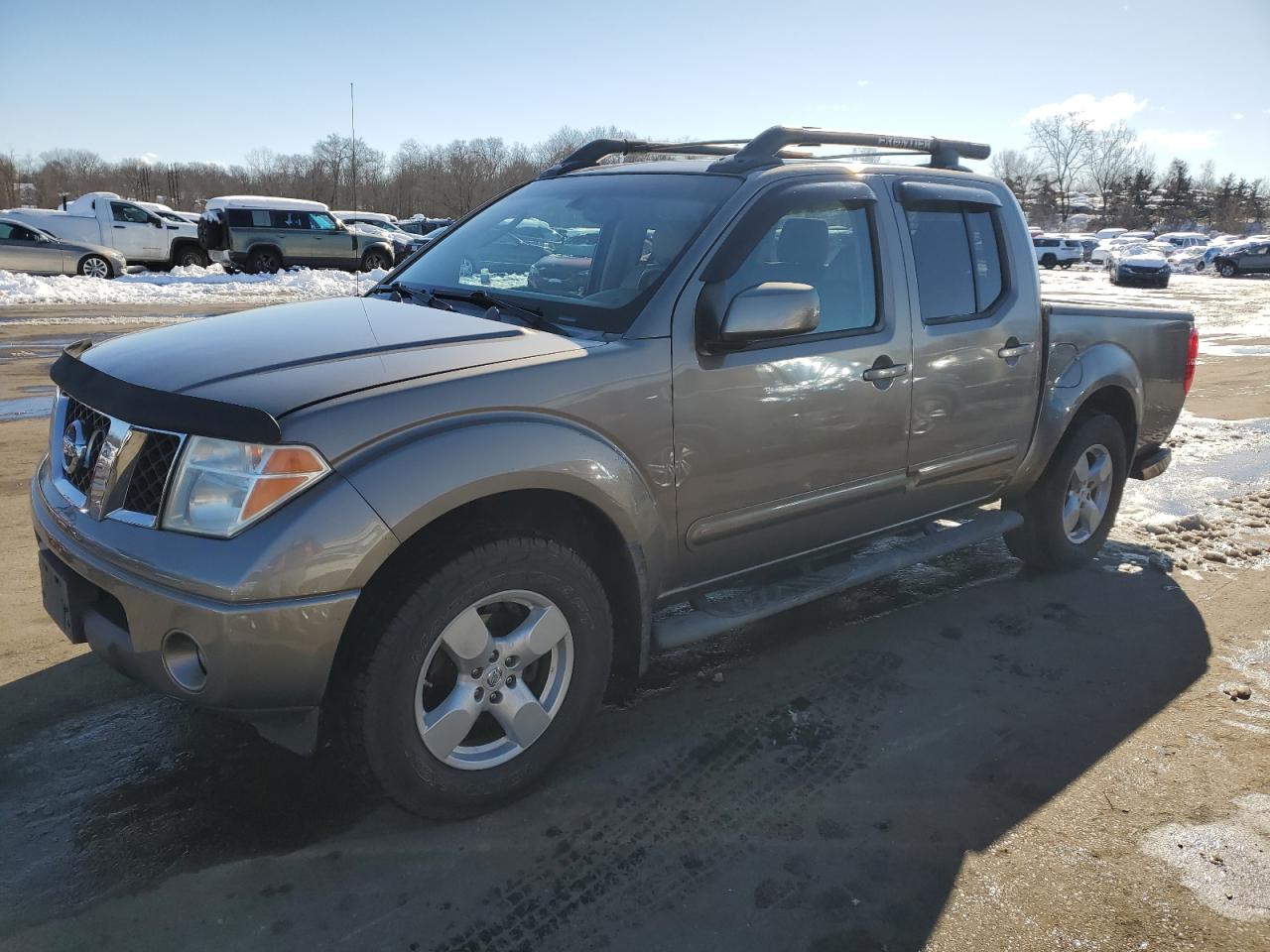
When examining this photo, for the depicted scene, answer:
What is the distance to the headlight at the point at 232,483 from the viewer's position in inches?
90.8

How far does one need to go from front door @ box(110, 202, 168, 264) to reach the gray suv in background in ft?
3.40

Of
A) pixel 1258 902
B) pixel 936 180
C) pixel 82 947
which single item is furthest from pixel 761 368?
pixel 82 947

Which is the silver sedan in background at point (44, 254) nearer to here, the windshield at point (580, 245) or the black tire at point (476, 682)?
the windshield at point (580, 245)

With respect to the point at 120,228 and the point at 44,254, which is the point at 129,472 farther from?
the point at 120,228

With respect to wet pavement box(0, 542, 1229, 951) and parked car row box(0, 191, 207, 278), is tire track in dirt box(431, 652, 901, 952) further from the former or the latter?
parked car row box(0, 191, 207, 278)

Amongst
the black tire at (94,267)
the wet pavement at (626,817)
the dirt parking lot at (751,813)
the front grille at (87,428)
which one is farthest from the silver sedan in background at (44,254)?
the front grille at (87,428)

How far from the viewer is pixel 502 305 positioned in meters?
3.27

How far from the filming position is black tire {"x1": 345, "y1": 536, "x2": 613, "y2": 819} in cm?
248

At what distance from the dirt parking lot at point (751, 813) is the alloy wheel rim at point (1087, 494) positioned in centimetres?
71

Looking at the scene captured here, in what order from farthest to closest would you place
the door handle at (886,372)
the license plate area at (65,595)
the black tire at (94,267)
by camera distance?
the black tire at (94,267) → the door handle at (886,372) → the license plate area at (65,595)

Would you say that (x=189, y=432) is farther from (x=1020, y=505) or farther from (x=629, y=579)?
(x=1020, y=505)

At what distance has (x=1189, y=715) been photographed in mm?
3594

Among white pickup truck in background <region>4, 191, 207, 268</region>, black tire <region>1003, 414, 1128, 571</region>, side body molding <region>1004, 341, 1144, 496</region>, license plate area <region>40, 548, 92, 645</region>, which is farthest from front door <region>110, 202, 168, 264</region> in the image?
side body molding <region>1004, 341, 1144, 496</region>

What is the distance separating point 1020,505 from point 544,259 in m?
2.83
